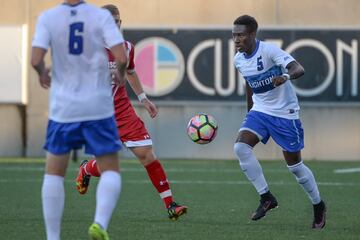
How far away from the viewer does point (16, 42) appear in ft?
67.6

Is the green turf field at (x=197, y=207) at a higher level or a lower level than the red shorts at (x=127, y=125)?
lower

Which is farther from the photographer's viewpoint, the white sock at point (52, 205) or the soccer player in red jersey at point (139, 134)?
the soccer player in red jersey at point (139, 134)

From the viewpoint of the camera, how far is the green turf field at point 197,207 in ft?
30.1

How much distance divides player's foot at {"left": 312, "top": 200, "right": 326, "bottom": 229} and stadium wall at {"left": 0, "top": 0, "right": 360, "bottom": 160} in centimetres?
1072

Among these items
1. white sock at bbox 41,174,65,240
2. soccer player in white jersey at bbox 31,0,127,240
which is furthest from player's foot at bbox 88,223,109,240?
white sock at bbox 41,174,65,240

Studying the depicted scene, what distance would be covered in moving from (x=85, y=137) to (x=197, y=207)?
4355 mm

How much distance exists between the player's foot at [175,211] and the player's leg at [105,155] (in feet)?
8.98

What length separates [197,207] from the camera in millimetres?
11531

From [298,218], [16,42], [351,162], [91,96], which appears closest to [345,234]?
[298,218]

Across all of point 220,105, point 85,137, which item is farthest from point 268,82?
point 220,105

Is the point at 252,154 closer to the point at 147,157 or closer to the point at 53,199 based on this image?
the point at 147,157

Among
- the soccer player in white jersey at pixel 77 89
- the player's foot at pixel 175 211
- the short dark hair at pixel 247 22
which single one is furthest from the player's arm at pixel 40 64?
the short dark hair at pixel 247 22

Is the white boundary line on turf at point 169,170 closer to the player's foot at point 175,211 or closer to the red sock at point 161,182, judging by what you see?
the red sock at point 161,182

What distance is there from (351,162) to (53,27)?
43.9ft
